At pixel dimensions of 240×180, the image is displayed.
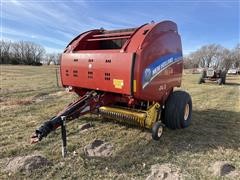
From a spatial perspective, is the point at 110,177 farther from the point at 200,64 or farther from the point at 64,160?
the point at 200,64

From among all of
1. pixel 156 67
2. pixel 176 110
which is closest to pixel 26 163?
pixel 156 67

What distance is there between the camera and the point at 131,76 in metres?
4.13

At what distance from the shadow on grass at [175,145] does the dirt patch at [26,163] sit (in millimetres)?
638

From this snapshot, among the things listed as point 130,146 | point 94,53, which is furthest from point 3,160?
point 94,53

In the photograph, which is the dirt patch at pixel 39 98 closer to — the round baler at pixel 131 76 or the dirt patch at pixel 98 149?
the round baler at pixel 131 76

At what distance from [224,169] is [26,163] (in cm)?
267

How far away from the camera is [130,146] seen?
4312 millimetres

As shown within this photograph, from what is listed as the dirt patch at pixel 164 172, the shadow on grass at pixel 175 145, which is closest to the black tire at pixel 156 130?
the shadow on grass at pixel 175 145

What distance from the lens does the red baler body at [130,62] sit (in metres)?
4.20

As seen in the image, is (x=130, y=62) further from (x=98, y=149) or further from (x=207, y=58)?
(x=207, y=58)

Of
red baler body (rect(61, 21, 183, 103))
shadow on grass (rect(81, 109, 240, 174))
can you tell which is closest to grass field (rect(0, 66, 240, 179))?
shadow on grass (rect(81, 109, 240, 174))

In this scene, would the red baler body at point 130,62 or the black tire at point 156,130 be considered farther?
the black tire at point 156,130

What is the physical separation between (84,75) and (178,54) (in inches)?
79.6

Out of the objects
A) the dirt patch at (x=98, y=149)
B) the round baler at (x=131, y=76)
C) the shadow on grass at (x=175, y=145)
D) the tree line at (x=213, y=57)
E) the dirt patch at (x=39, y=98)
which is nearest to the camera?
the shadow on grass at (x=175, y=145)
